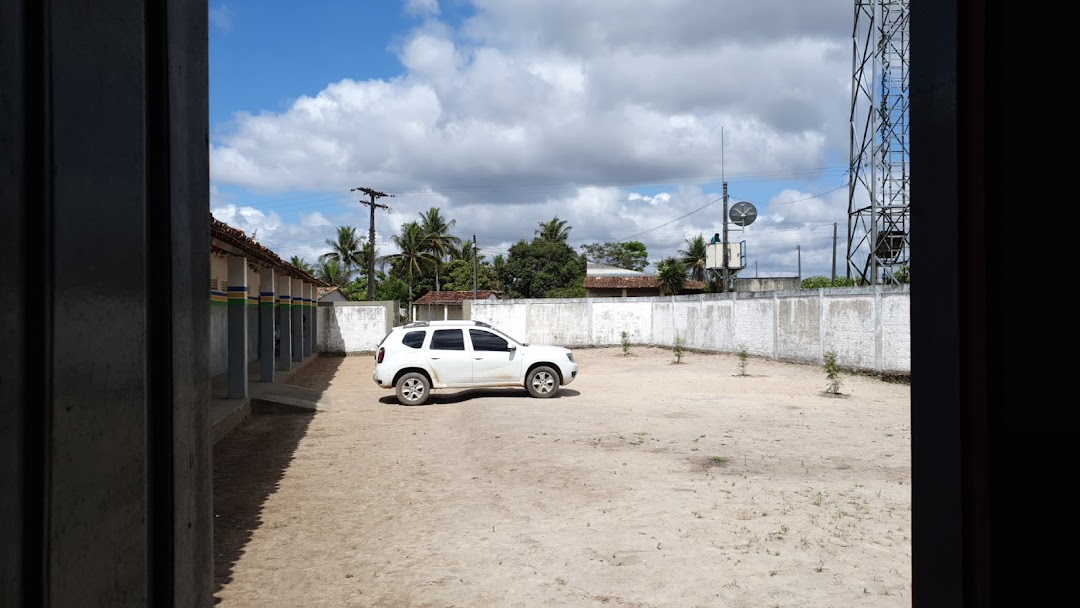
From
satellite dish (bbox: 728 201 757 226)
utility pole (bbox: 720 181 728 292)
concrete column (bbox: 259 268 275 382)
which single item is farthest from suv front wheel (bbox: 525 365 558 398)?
satellite dish (bbox: 728 201 757 226)

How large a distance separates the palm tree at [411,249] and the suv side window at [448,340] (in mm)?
37490

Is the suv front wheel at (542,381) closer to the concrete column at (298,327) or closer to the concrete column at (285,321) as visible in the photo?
the concrete column at (285,321)

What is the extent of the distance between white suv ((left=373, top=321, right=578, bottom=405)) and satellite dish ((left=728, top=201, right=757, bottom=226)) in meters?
19.6

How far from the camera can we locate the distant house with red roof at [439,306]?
50.5 m

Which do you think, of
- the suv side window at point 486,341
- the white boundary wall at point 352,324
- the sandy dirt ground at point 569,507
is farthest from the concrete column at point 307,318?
the sandy dirt ground at point 569,507

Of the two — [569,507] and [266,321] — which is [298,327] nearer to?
[266,321]

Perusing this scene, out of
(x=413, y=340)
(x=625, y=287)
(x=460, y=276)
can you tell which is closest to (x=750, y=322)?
(x=413, y=340)

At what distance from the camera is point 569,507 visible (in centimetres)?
695

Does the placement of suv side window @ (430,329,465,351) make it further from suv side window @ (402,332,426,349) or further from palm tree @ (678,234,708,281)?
palm tree @ (678,234,708,281)

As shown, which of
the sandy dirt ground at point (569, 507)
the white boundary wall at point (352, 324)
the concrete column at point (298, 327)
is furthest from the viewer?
the white boundary wall at point (352, 324)
